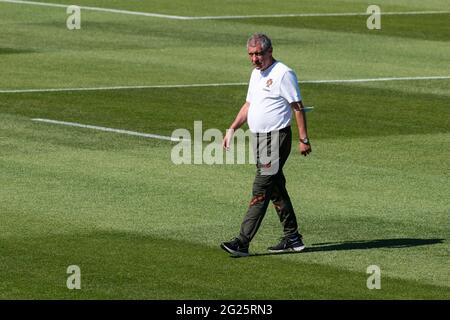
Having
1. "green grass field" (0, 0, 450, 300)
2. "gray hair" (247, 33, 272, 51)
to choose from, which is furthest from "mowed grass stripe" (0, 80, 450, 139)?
"gray hair" (247, 33, 272, 51)

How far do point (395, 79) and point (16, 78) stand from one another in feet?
24.5

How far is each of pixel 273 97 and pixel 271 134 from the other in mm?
390

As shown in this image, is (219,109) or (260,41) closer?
(260,41)

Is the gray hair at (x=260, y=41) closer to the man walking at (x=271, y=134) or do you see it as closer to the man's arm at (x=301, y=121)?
the man walking at (x=271, y=134)

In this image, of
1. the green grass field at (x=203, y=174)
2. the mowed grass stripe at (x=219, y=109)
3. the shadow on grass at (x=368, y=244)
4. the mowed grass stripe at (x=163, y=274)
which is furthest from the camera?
the mowed grass stripe at (x=219, y=109)

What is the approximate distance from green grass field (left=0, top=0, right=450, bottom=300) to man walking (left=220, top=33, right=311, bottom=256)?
276 millimetres

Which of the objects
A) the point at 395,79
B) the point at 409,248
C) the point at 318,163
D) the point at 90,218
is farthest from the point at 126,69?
the point at 409,248

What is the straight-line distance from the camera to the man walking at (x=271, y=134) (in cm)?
1536

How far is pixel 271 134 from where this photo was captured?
15477 mm

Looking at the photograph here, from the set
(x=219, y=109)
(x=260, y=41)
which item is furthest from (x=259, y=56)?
(x=219, y=109)

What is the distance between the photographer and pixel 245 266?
588 inches

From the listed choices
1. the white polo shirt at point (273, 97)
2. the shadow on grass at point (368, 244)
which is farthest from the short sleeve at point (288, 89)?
the shadow on grass at point (368, 244)

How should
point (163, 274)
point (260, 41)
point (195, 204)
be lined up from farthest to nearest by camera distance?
point (195, 204) < point (260, 41) < point (163, 274)

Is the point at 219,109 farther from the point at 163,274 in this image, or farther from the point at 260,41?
the point at 163,274
